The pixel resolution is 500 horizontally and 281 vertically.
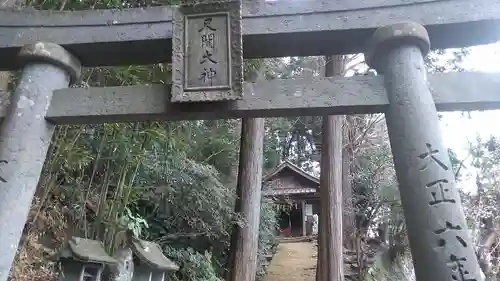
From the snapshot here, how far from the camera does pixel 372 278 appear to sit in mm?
9109

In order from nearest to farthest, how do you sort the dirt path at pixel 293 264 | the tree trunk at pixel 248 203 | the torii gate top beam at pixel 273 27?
the torii gate top beam at pixel 273 27 → the tree trunk at pixel 248 203 → the dirt path at pixel 293 264

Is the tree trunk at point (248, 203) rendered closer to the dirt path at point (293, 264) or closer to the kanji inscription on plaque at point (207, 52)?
the kanji inscription on plaque at point (207, 52)

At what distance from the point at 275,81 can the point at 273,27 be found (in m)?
0.37

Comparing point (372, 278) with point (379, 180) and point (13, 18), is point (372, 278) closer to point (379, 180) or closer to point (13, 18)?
point (379, 180)

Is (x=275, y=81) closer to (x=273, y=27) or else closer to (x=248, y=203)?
(x=273, y=27)

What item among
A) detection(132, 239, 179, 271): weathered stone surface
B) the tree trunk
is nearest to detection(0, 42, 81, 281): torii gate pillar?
detection(132, 239, 179, 271): weathered stone surface

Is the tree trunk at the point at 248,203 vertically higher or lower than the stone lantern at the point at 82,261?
higher

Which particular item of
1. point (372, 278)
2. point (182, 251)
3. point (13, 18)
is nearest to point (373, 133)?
point (372, 278)

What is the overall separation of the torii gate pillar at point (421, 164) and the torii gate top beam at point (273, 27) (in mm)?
154

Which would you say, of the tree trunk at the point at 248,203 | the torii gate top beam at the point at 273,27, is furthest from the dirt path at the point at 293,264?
the torii gate top beam at the point at 273,27

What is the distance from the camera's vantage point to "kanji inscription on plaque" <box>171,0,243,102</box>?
8.46ft

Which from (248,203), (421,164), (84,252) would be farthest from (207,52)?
(248,203)

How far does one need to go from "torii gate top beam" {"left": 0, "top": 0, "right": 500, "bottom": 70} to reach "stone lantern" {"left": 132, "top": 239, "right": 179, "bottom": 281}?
160cm

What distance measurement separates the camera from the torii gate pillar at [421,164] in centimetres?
209
